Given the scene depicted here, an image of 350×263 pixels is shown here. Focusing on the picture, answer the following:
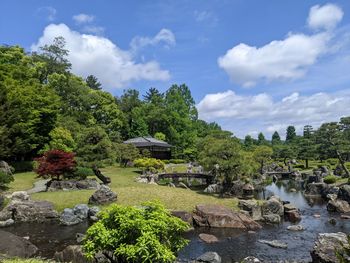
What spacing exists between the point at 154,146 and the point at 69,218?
35722 millimetres

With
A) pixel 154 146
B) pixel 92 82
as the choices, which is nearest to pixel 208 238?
pixel 154 146

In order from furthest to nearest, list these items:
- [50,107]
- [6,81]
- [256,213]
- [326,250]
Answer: [50,107] → [6,81] → [256,213] → [326,250]

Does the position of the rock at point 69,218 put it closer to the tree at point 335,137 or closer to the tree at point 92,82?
the tree at point 335,137

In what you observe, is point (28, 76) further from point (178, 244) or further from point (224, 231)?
point (178, 244)

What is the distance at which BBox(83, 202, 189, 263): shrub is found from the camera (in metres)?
7.88

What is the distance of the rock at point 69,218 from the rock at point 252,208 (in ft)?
32.9

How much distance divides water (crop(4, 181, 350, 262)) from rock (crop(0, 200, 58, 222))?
87 cm

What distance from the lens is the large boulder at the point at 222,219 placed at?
1873 cm

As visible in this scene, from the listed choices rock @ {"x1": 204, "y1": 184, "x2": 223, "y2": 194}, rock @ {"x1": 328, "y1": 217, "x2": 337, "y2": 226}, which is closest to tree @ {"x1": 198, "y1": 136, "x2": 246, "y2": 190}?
rock @ {"x1": 204, "y1": 184, "x2": 223, "y2": 194}

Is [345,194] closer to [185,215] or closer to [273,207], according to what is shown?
[273,207]

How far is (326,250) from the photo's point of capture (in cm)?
1274

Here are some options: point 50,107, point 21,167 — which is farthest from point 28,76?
point 21,167

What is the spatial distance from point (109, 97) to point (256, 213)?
43.7m

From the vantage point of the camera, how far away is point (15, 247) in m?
12.4
